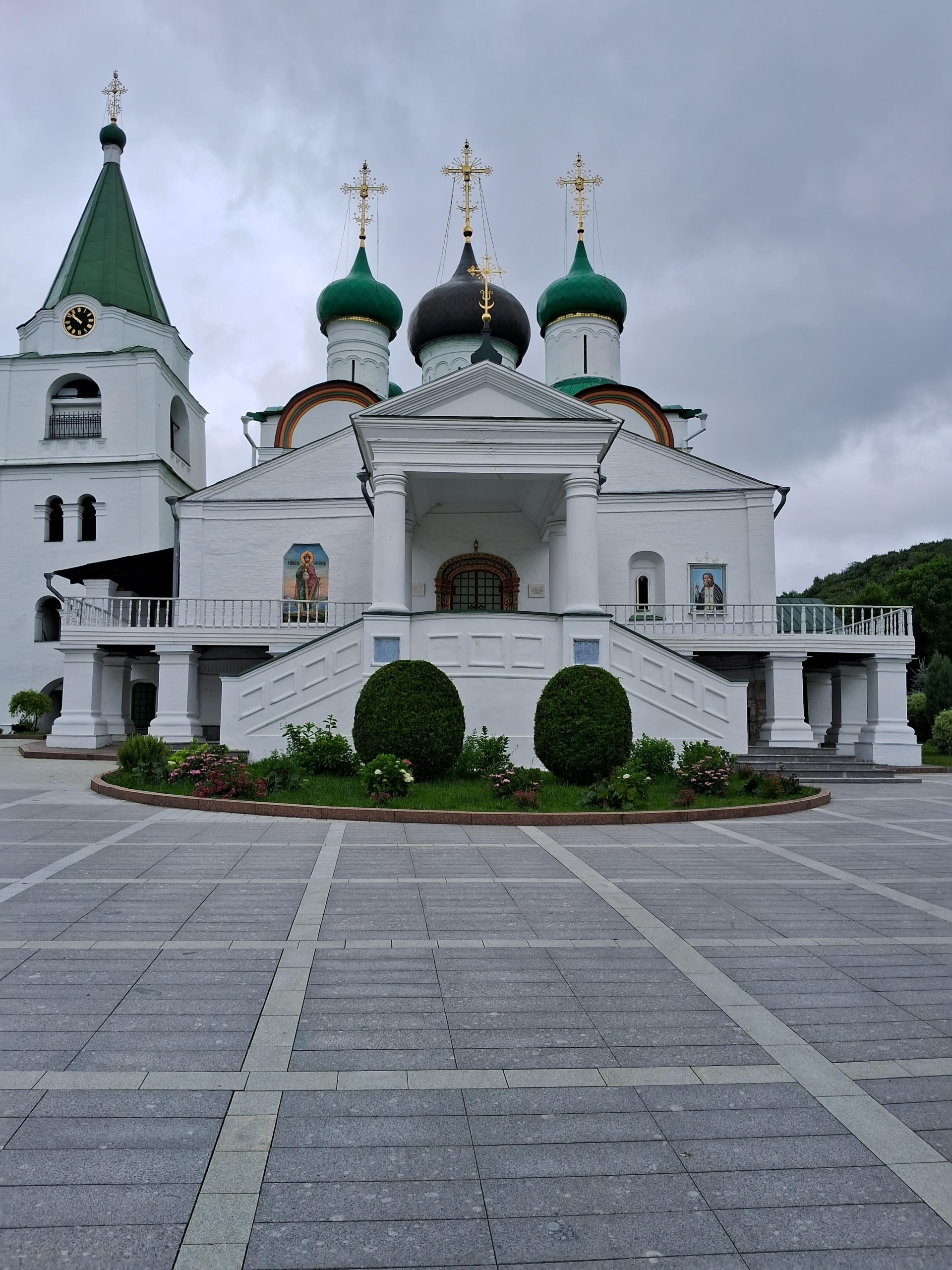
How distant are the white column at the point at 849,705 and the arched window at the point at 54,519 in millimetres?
25922

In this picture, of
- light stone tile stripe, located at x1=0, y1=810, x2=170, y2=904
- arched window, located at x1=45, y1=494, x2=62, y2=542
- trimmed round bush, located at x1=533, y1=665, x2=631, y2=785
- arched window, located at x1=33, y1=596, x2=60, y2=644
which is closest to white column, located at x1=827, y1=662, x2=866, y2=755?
trimmed round bush, located at x1=533, y1=665, x2=631, y2=785

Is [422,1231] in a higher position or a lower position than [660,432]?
lower

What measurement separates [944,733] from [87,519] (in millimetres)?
28600

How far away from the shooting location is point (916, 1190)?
2.80 meters

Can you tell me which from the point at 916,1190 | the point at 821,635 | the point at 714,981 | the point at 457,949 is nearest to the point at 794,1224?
the point at 916,1190

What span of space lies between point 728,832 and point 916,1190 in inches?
307

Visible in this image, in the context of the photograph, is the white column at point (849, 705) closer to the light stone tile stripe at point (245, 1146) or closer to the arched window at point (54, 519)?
the light stone tile stripe at point (245, 1146)

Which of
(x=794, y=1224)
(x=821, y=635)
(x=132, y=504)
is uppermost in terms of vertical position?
(x=132, y=504)

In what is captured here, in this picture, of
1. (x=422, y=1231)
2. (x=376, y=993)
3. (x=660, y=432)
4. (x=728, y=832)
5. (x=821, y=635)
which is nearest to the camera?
(x=422, y=1231)

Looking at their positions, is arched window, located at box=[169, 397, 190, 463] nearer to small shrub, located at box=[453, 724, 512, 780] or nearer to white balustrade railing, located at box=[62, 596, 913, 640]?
white balustrade railing, located at box=[62, 596, 913, 640]

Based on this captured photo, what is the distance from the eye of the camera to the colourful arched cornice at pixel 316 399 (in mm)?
30266

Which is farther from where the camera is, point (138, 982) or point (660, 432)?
point (660, 432)

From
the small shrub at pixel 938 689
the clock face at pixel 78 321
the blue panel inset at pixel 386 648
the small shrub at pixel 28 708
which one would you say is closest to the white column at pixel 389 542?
the blue panel inset at pixel 386 648

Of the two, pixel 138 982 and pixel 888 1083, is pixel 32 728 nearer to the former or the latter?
pixel 138 982
